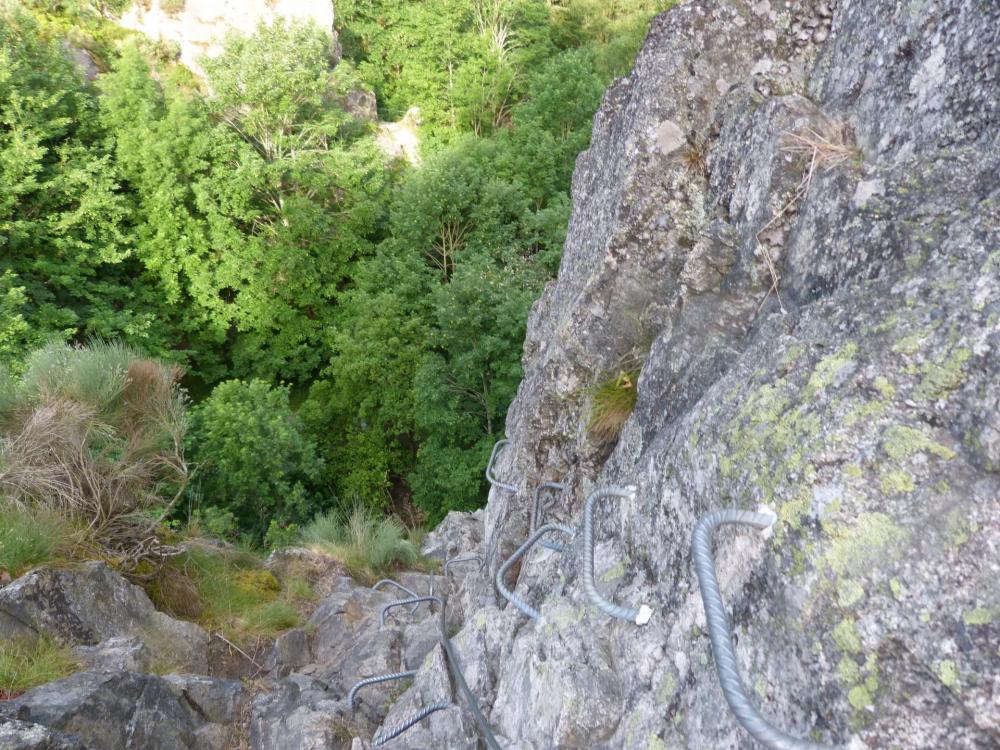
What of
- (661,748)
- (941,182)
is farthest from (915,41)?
(661,748)

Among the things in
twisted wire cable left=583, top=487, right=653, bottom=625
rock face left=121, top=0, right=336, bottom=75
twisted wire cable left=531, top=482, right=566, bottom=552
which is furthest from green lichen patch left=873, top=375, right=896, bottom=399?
rock face left=121, top=0, right=336, bottom=75

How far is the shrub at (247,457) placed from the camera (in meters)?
13.0

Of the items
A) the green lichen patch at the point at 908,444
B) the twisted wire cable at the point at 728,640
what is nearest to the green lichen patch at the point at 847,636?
the twisted wire cable at the point at 728,640

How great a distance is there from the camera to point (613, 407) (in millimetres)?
3512

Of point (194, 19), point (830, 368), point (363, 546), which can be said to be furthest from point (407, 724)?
point (194, 19)

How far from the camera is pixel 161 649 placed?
542cm

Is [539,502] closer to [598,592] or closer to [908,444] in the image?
[598,592]

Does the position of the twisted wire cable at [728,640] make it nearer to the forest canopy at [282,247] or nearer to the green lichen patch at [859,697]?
the green lichen patch at [859,697]

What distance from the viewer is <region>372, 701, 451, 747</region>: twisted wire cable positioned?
3.19 m

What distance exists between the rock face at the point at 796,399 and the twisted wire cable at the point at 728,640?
0.45 ft

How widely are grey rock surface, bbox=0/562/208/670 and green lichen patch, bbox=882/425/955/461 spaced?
5408 millimetres


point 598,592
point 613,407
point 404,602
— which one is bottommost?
point 404,602

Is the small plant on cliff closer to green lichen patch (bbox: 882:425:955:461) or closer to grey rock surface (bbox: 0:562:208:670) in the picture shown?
green lichen patch (bbox: 882:425:955:461)

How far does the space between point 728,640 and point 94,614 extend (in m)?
5.77
